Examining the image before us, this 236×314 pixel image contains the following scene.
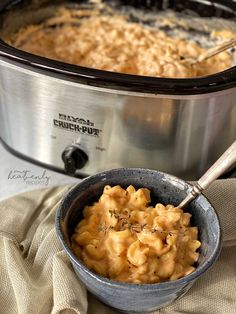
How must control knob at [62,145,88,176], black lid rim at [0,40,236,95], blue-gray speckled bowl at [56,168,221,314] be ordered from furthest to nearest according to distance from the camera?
1. control knob at [62,145,88,176]
2. black lid rim at [0,40,236,95]
3. blue-gray speckled bowl at [56,168,221,314]

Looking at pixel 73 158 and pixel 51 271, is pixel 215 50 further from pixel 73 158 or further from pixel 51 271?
pixel 51 271

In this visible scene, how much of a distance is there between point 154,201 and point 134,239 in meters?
0.13

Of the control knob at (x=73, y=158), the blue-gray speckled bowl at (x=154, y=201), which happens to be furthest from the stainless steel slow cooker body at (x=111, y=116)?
the blue-gray speckled bowl at (x=154, y=201)

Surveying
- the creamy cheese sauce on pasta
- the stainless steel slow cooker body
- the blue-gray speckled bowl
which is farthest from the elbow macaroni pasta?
the creamy cheese sauce on pasta

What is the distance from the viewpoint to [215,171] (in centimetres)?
74

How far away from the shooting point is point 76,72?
2.69ft

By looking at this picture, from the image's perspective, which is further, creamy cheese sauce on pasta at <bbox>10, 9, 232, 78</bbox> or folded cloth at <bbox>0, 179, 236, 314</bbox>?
creamy cheese sauce on pasta at <bbox>10, 9, 232, 78</bbox>

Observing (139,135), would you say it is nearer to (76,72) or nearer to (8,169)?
(76,72)

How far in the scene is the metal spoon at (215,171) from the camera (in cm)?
73

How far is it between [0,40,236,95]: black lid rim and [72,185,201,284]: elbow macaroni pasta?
16 centimetres

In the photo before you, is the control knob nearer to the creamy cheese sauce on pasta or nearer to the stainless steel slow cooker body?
the stainless steel slow cooker body

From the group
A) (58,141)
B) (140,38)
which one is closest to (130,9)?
(140,38)

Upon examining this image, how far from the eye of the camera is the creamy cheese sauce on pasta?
3.39ft

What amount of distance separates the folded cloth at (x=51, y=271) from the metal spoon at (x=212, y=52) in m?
0.28
